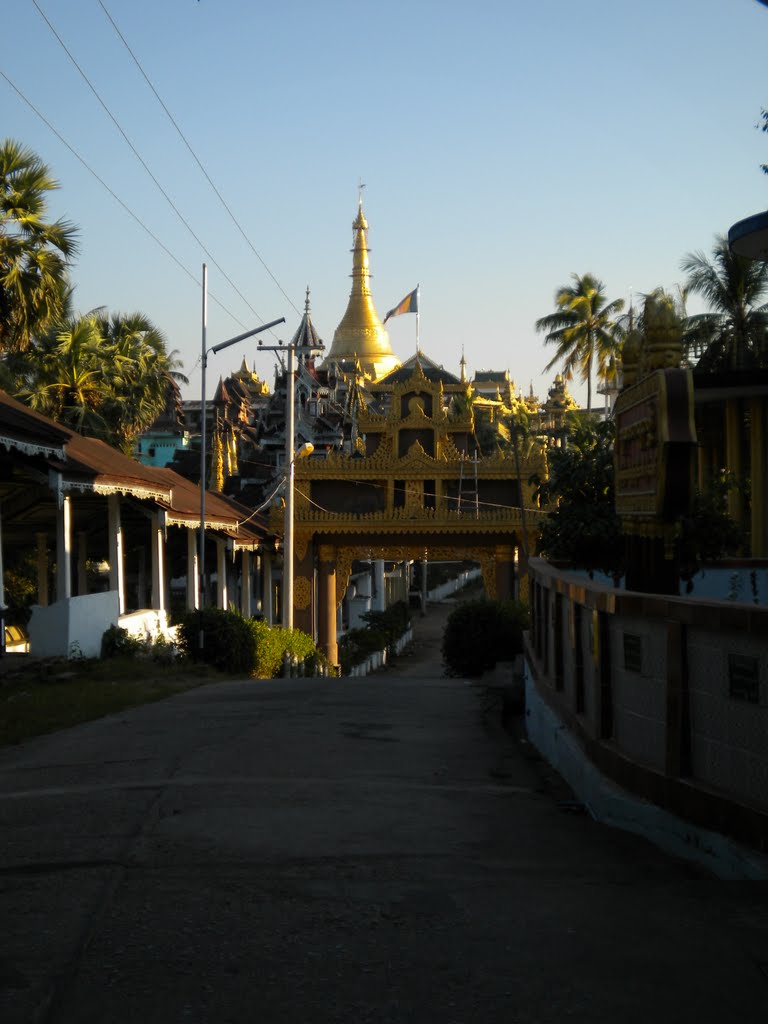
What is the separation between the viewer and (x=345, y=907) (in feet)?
18.6

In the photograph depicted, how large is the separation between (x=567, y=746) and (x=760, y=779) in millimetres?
4166

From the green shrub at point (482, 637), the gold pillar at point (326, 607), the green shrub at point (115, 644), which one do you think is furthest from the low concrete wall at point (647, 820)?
the gold pillar at point (326, 607)

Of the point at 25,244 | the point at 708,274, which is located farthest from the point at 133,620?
the point at 708,274

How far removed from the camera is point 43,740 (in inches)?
515

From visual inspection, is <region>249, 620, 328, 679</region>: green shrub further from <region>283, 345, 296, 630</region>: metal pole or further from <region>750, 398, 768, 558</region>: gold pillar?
<region>750, 398, 768, 558</region>: gold pillar

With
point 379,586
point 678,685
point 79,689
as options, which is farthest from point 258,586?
point 678,685

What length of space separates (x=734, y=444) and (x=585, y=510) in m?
7.92

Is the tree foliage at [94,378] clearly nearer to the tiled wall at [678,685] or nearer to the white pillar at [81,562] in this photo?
the white pillar at [81,562]

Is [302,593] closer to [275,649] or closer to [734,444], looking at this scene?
[275,649]

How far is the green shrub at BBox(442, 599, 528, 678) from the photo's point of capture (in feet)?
101

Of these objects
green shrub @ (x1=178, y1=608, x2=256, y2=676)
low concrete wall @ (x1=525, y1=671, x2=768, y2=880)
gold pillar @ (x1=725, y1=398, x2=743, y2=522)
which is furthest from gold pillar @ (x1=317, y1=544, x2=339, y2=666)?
low concrete wall @ (x1=525, y1=671, x2=768, y2=880)

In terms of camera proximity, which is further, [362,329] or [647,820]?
[362,329]

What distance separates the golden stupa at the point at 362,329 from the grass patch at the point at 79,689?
109864mm

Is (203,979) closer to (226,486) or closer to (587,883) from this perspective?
(587,883)
